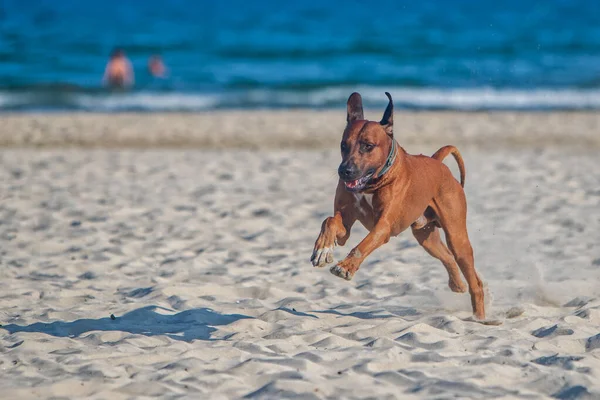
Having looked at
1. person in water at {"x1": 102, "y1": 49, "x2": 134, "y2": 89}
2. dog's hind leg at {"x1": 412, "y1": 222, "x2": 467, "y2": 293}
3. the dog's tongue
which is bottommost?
dog's hind leg at {"x1": 412, "y1": 222, "x2": 467, "y2": 293}

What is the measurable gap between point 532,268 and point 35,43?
3230 cm

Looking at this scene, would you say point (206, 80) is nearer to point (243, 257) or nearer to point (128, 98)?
point (128, 98)

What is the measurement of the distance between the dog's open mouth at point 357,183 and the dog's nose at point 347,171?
8 centimetres

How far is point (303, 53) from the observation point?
33.8 metres

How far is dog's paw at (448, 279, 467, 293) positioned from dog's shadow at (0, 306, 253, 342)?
1.45m

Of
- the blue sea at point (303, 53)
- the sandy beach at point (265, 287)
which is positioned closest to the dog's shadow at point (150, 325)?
the sandy beach at point (265, 287)

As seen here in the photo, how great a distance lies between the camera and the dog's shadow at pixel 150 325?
218 inches

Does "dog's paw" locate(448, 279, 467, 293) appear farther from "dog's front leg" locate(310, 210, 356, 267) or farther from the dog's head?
the dog's head

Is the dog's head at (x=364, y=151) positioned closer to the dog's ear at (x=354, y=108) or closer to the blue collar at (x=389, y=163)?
the blue collar at (x=389, y=163)

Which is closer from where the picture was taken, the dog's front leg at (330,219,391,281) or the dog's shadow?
the dog's front leg at (330,219,391,281)

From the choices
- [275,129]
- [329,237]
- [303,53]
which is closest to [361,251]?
[329,237]

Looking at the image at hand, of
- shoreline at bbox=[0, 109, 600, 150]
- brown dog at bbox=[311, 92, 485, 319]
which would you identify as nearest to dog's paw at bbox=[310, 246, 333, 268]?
brown dog at bbox=[311, 92, 485, 319]

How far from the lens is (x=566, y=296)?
651 centimetres

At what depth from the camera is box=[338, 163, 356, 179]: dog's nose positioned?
5000 millimetres
